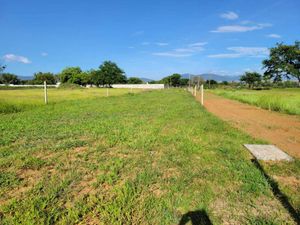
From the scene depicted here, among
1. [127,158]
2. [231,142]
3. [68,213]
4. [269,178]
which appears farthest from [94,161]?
[231,142]

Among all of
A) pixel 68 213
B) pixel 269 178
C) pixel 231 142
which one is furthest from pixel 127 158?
pixel 231 142

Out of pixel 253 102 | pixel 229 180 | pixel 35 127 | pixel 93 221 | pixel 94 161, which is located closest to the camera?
pixel 93 221

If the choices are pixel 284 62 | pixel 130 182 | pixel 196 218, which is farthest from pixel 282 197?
pixel 284 62

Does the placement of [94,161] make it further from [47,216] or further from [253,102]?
[253,102]

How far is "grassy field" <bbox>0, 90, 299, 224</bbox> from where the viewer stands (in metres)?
2.24

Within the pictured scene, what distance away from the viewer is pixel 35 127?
242 inches

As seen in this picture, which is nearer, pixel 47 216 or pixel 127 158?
pixel 47 216

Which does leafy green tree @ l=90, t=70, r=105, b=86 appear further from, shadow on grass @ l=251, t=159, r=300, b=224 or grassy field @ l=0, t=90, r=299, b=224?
shadow on grass @ l=251, t=159, r=300, b=224

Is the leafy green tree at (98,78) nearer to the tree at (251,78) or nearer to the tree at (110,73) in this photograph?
the tree at (110,73)

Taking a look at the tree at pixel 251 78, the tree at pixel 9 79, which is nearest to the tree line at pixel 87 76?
the tree at pixel 9 79

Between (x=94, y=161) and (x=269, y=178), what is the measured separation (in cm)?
248

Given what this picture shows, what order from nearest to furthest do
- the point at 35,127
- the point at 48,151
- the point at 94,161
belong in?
the point at 94,161 → the point at 48,151 → the point at 35,127

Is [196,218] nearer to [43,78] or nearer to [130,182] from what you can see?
[130,182]

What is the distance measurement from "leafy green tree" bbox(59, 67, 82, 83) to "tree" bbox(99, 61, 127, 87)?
11132 mm
